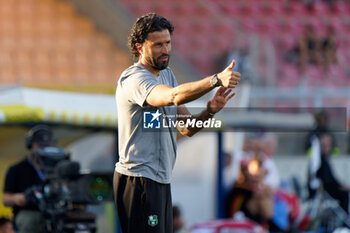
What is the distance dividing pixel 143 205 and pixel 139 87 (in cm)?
62

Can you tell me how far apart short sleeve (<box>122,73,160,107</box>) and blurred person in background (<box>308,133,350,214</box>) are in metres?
6.59

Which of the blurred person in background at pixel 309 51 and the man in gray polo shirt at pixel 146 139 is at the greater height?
the blurred person in background at pixel 309 51

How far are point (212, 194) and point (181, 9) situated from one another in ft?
17.9

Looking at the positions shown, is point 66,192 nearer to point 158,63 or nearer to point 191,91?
point 158,63

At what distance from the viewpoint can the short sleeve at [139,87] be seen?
379 cm

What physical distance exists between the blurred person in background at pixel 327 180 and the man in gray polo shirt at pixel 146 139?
247 inches

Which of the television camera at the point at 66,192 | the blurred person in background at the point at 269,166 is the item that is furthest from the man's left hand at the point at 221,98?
the blurred person in background at the point at 269,166

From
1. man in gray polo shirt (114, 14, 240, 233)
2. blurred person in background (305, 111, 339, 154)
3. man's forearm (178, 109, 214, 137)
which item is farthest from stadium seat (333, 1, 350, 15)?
man in gray polo shirt (114, 14, 240, 233)

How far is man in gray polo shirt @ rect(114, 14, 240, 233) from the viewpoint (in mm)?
3936

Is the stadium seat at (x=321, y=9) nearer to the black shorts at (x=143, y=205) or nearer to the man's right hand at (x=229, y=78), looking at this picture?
the black shorts at (x=143, y=205)

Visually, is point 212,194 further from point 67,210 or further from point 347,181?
point 67,210

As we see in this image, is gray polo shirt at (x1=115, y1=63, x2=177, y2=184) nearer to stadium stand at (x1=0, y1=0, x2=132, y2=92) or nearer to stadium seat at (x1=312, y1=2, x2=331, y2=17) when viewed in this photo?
stadium stand at (x1=0, y1=0, x2=132, y2=92)

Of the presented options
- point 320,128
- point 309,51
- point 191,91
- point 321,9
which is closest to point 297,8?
point 321,9

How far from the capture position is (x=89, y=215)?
570 cm
